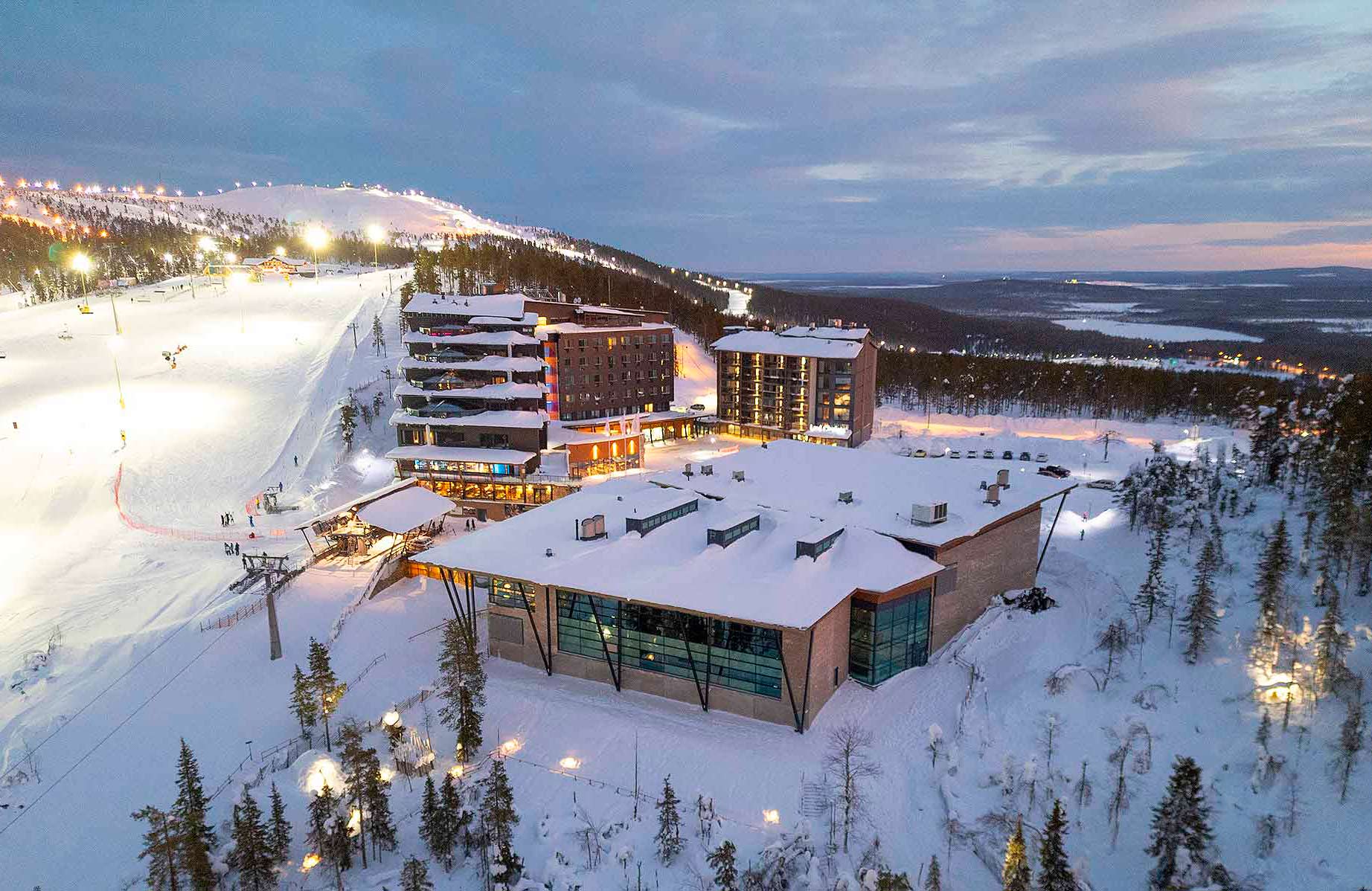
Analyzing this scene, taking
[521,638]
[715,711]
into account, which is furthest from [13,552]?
[715,711]

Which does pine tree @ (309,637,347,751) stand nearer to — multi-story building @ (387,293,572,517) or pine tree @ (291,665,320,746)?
pine tree @ (291,665,320,746)

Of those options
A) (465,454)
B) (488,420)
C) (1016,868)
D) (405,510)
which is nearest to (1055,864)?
(1016,868)

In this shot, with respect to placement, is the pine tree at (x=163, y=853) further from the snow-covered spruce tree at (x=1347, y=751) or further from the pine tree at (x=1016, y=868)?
the snow-covered spruce tree at (x=1347, y=751)

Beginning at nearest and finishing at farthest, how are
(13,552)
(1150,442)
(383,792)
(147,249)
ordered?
(383,792) → (13,552) → (1150,442) → (147,249)

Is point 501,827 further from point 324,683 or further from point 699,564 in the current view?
point 699,564

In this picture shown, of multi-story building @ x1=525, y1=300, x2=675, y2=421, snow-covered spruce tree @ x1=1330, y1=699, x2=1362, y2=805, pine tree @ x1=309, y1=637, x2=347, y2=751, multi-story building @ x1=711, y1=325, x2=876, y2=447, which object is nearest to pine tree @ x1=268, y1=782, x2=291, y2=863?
pine tree @ x1=309, y1=637, x2=347, y2=751

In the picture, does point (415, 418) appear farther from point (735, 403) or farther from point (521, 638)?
point (735, 403)
